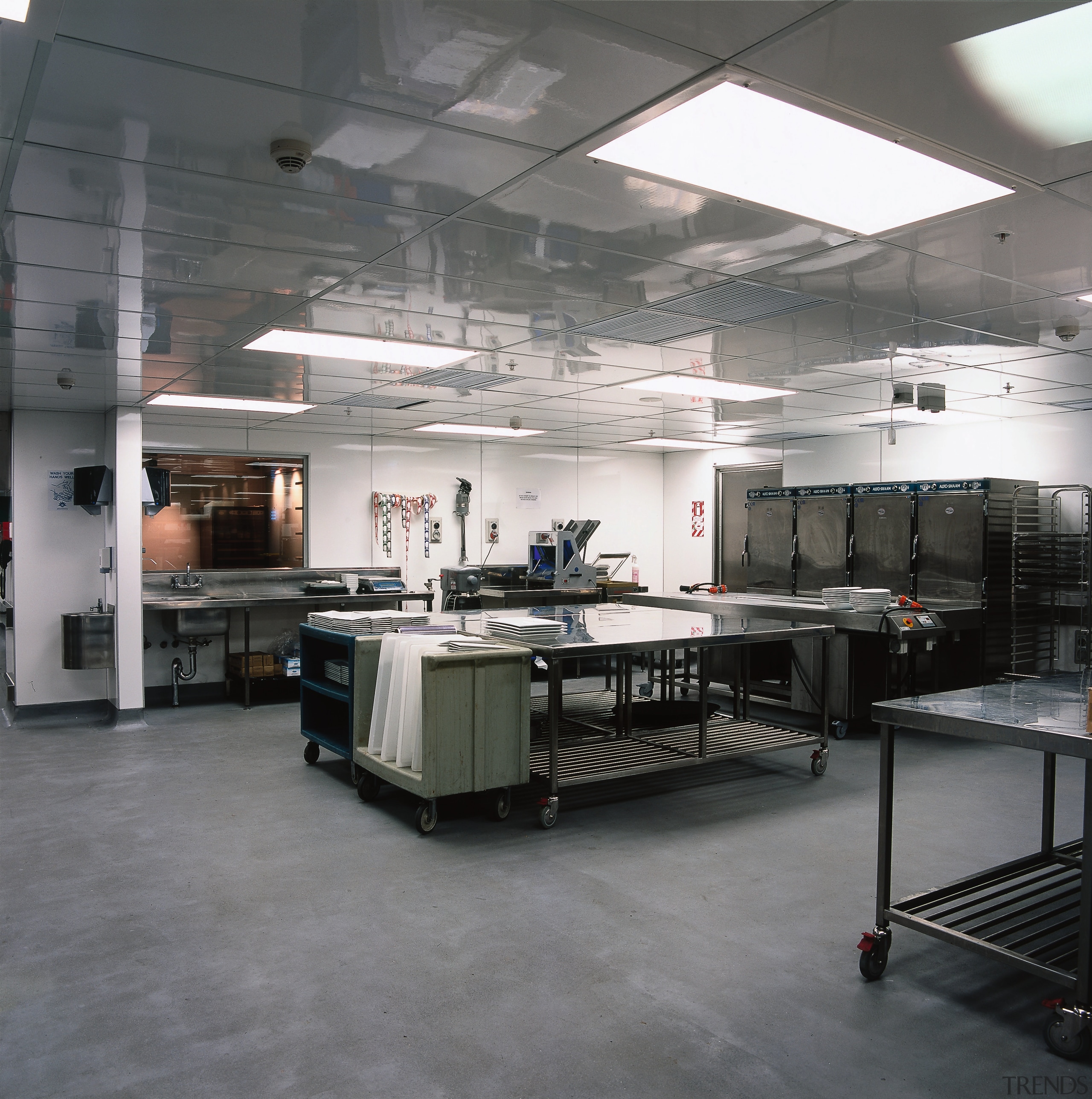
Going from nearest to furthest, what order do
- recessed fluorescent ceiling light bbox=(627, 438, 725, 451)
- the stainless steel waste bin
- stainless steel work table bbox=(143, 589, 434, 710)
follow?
the stainless steel waste bin < stainless steel work table bbox=(143, 589, 434, 710) < recessed fluorescent ceiling light bbox=(627, 438, 725, 451)

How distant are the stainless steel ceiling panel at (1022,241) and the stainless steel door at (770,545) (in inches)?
204

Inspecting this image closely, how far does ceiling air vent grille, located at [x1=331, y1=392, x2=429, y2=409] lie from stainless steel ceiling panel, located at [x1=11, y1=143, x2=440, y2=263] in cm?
350

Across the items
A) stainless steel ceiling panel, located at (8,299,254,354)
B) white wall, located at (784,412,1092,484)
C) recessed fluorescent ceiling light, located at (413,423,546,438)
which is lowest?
white wall, located at (784,412,1092,484)

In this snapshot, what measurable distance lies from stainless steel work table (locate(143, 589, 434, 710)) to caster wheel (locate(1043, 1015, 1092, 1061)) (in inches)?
237

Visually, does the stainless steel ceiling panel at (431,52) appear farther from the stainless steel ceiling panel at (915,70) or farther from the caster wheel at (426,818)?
the caster wheel at (426,818)

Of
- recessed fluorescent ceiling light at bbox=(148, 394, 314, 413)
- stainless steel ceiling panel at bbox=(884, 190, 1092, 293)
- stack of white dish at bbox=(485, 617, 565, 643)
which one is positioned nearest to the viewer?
stainless steel ceiling panel at bbox=(884, 190, 1092, 293)

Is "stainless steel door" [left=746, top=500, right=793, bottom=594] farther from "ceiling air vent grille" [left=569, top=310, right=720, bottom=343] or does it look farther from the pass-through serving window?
the pass-through serving window

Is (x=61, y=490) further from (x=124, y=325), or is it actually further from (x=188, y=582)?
(x=124, y=325)

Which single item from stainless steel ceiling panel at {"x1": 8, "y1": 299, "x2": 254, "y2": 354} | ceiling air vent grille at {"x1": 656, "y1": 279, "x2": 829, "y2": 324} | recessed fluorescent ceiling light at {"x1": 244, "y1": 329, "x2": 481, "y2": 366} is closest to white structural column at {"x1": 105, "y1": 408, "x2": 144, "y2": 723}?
stainless steel ceiling panel at {"x1": 8, "y1": 299, "x2": 254, "y2": 354}

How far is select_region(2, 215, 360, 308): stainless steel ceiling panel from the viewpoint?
3.07 metres

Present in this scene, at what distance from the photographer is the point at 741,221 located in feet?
9.89

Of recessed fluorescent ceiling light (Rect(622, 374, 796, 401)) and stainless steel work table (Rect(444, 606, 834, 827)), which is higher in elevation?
recessed fluorescent ceiling light (Rect(622, 374, 796, 401))

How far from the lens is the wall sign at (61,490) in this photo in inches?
284

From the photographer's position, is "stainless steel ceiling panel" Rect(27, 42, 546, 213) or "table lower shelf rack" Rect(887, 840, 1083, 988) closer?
"stainless steel ceiling panel" Rect(27, 42, 546, 213)
